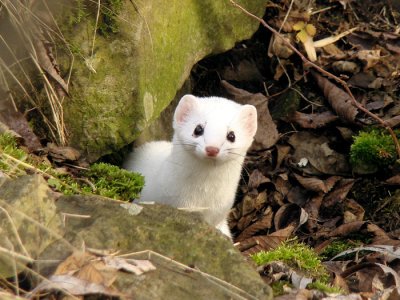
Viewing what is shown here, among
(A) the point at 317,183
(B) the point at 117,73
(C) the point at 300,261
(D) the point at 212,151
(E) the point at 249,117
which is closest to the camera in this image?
(C) the point at 300,261

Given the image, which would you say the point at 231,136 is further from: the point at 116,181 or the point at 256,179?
the point at 256,179

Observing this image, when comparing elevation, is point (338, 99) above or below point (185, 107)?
below

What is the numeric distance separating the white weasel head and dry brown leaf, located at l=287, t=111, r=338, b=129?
1771mm

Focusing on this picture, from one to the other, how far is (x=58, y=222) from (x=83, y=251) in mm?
308

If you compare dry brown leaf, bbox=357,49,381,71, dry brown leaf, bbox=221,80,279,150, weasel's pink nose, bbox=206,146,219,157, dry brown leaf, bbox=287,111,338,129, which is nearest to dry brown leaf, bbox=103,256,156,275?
weasel's pink nose, bbox=206,146,219,157

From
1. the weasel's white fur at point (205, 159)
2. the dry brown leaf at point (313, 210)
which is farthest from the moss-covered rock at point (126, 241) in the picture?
the dry brown leaf at point (313, 210)

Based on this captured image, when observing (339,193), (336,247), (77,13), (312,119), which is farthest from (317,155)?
(77,13)

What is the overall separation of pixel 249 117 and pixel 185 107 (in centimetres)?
51

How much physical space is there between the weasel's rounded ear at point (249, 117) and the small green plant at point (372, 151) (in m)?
1.56

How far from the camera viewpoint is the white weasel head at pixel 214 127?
196 inches

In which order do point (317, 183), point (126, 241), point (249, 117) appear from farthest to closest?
point (317, 183), point (249, 117), point (126, 241)

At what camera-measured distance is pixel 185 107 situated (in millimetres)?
5309

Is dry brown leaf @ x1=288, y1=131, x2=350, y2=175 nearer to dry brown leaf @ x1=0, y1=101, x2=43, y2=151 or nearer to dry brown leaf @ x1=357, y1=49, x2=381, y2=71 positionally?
dry brown leaf @ x1=357, y1=49, x2=381, y2=71

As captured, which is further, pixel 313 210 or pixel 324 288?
pixel 313 210
